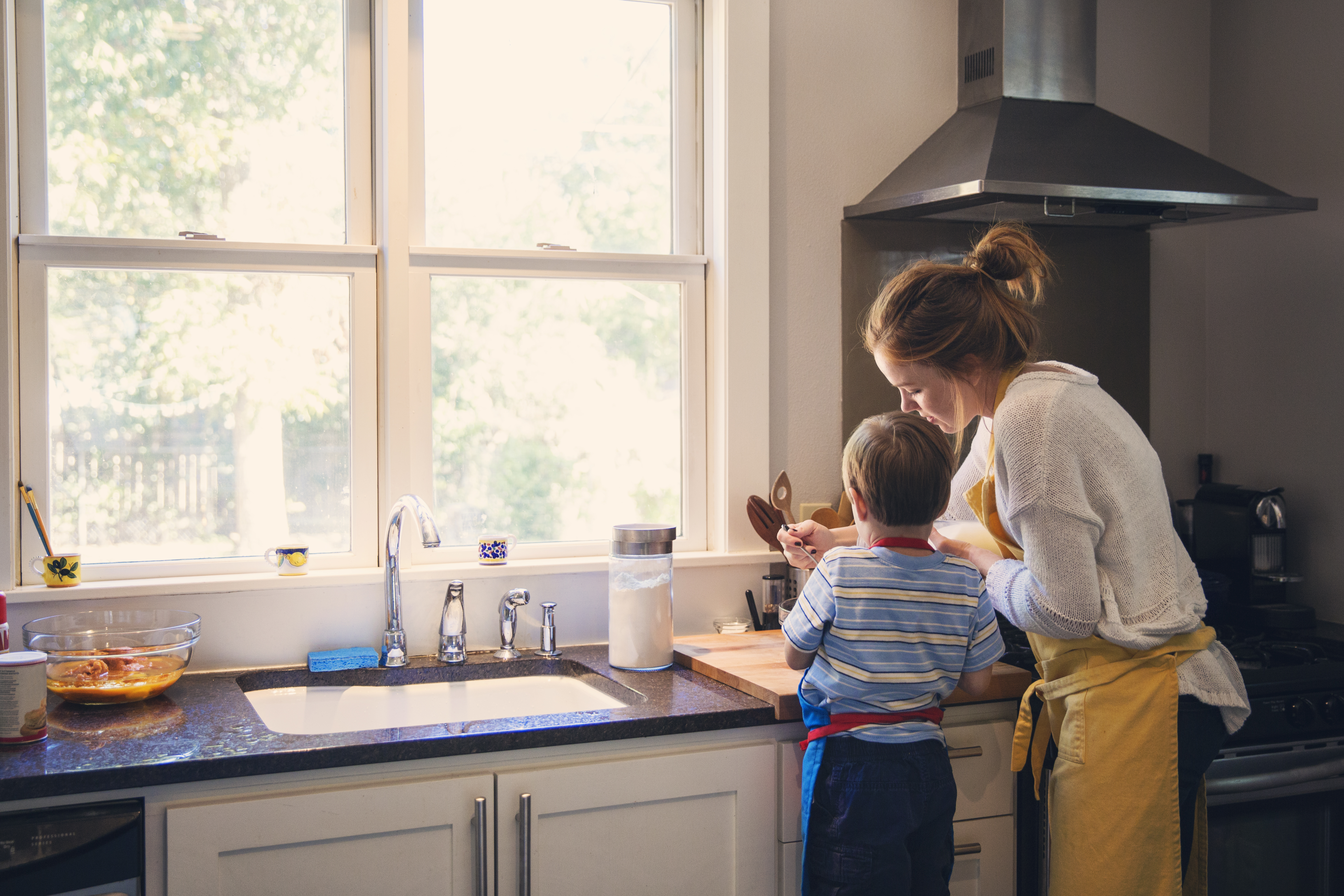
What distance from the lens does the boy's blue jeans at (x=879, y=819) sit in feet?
5.08

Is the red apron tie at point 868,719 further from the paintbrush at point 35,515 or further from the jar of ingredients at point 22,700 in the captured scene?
the paintbrush at point 35,515

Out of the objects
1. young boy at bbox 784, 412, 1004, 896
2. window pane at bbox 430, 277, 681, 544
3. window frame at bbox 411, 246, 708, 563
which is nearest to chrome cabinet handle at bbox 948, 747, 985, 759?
young boy at bbox 784, 412, 1004, 896

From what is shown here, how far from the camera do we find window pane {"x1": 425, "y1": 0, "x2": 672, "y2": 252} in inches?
88.2

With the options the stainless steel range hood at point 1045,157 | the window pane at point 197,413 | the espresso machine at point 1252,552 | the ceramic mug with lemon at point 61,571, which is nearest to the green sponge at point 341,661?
the window pane at point 197,413

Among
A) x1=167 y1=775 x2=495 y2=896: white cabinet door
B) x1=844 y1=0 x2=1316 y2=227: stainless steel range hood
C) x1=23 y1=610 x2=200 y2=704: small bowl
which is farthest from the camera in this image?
x1=844 y1=0 x2=1316 y2=227: stainless steel range hood

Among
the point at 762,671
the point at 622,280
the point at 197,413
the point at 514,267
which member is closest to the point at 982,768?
the point at 762,671

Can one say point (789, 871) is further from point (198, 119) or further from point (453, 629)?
Result: point (198, 119)

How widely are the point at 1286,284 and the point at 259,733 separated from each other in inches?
99.6

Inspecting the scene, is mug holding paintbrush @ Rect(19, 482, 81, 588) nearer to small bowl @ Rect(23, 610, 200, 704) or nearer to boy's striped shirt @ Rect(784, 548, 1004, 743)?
small bowl @ Rect(23, 610, 200, 704)

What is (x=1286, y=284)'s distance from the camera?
8.66ft

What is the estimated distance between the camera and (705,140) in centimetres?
241

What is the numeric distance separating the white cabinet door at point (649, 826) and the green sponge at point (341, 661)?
1.74 ft

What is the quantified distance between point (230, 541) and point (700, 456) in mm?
1005

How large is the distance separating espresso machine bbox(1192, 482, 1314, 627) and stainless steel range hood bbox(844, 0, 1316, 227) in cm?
69
